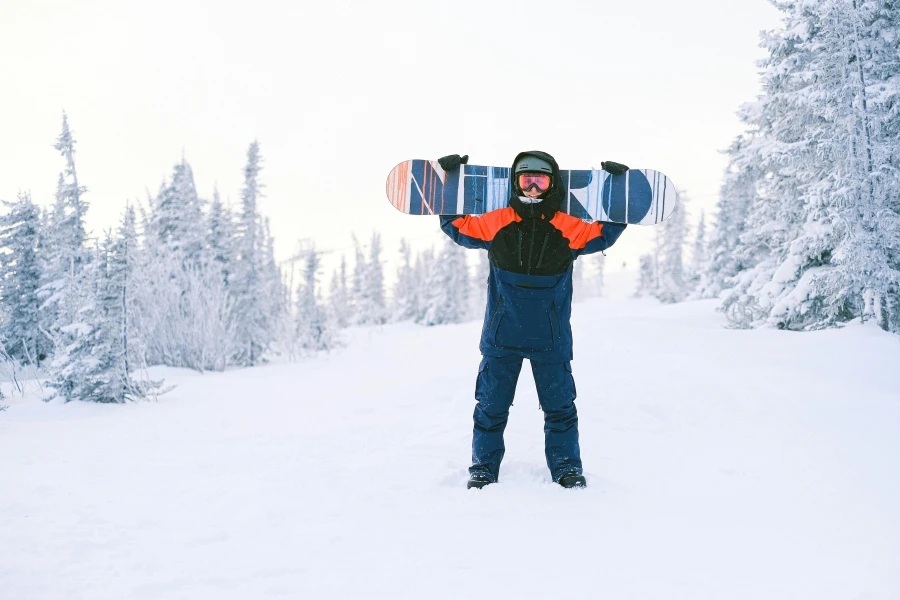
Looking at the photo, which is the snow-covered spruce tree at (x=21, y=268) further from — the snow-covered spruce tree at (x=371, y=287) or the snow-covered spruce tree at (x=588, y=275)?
the snow-covered spruce tree at (x=588, y=275)

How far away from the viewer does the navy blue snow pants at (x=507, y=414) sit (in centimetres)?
362

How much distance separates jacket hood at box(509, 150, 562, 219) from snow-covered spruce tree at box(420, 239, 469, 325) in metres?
37.4

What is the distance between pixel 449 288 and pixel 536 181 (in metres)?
38.0

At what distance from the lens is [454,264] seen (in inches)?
1634

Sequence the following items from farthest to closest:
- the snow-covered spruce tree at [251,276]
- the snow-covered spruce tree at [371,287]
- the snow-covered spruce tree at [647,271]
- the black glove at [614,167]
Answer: the snow-covered spruce tree at [647,271] → the snow-covered spruce tree at [371,287] → the snow-covered spruce tree at [251,276] → the black glove at [614,167]

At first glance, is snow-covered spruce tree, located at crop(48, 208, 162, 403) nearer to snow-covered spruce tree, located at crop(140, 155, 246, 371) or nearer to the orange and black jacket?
snow-covered spruce tree, located at crop(140, 155, 246, 371)

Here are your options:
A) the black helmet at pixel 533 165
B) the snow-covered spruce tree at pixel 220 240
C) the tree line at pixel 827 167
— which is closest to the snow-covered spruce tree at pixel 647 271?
the snow-covered spruce tree at pixel 220 240

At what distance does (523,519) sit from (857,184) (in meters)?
10.7

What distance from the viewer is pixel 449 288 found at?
137 ft

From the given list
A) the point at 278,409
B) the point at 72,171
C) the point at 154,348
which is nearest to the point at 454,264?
the point at 72,171

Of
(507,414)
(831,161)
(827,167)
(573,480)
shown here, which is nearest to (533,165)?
(507,414)

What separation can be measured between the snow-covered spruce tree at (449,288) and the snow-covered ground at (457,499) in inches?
1375

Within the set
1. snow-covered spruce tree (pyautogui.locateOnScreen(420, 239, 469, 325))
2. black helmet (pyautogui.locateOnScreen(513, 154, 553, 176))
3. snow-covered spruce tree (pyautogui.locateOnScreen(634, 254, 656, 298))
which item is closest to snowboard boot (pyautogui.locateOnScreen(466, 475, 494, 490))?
black helmet (pyautogui.locateOnScreen(513, 154, 553, 176))

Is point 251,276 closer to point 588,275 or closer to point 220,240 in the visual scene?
point 220,240
